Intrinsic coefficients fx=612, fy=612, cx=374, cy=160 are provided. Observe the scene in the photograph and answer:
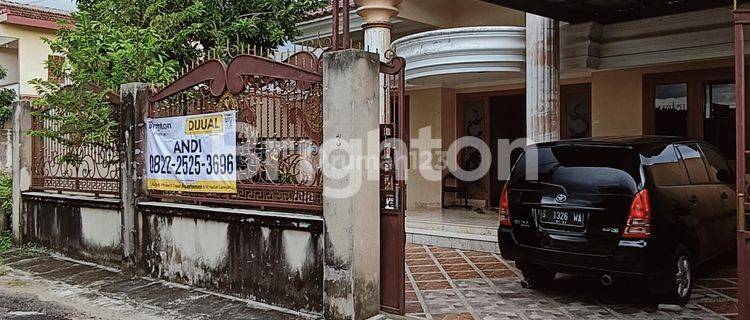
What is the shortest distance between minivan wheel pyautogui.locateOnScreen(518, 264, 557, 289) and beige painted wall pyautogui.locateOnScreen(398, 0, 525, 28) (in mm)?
5977

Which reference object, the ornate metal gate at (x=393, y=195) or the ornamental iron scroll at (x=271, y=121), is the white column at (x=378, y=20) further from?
the ornate metal gate at (x=393, y=195)

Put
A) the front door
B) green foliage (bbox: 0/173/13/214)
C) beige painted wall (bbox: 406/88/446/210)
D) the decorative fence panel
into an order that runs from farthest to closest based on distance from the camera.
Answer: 1. beige painted wall (bbox: 406/88/446/210)
2. the front door
3. green foliage (bbox: 0/173/13/214)
4. the decorative fence panel

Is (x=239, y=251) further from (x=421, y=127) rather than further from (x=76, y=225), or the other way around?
(x=421, y=127)

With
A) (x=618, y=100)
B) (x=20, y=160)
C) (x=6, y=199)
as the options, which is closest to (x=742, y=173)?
(x=618, y=100)

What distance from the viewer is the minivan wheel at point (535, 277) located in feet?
21.6

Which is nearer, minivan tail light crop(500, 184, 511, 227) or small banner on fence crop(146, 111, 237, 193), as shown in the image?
minivan tail light crop(500, 184, 511, 227)

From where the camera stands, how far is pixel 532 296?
6.40 m

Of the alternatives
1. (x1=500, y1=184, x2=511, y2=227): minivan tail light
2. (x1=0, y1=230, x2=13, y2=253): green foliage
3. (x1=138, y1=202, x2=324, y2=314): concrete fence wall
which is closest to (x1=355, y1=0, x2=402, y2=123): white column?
(x1=500, y1=184, x2=511, y2=227): minivan tail light

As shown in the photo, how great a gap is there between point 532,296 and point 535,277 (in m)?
0.31

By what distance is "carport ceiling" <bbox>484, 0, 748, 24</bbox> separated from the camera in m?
8.09

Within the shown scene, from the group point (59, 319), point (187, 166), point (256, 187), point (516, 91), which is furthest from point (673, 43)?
point (59, 319)

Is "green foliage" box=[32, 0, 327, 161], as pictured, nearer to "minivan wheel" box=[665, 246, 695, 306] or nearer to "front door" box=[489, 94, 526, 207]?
"front door" box=[489, 94, 526, 207]

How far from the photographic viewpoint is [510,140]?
1280 cm

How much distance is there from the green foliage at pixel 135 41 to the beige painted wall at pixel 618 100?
5132 millimetres
